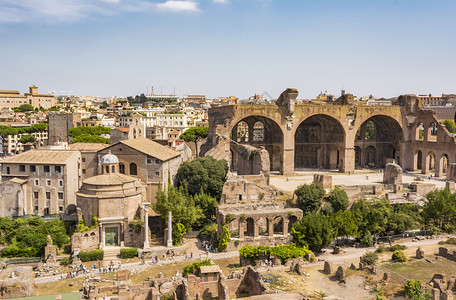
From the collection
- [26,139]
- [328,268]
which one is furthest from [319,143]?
[26,139]

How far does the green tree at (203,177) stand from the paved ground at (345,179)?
286 inches

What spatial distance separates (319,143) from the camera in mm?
57719

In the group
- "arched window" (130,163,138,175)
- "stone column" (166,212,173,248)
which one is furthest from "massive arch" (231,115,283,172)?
"stone column" (166,212,173,248)

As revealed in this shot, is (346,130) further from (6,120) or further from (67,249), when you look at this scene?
(6,120)

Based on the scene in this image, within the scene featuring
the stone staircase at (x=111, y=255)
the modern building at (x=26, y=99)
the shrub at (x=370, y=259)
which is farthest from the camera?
the modern building at (x=26, y=99)

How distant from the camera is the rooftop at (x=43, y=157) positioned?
3588cm

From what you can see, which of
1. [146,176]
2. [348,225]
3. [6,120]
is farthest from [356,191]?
[6,120]

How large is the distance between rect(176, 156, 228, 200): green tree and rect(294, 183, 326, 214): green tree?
735cm

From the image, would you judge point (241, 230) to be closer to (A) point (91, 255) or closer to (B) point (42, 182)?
(A) point (91, 255)

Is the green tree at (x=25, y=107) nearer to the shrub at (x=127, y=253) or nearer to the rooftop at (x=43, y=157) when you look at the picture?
the rooftop at (x=43, y=157)

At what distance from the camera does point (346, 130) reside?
54.0m

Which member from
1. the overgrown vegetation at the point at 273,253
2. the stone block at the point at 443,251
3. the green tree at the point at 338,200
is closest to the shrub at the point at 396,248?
the stone block at the point at 443,251

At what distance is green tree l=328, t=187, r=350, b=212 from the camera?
120ft

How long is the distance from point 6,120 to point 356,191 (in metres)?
73.9
